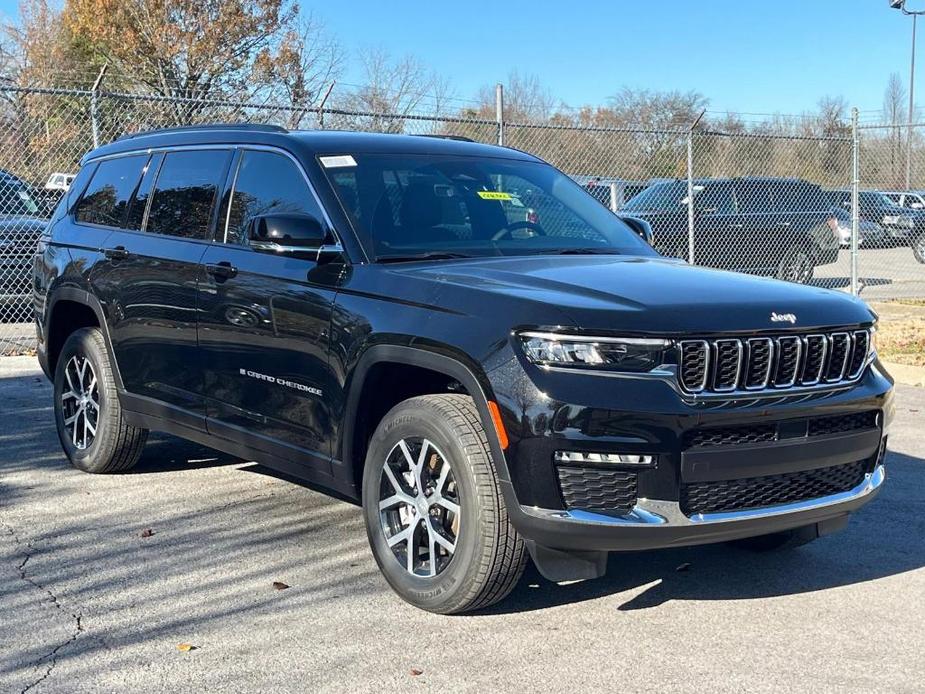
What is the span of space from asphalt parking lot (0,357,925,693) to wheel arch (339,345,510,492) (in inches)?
22.7

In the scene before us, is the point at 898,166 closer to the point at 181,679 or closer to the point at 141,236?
the point at 141,236

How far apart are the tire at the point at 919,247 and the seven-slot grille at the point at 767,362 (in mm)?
20168

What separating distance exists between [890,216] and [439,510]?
21.9 m

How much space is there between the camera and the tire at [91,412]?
6258 mm

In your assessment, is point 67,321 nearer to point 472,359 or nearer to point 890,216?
point 472,359

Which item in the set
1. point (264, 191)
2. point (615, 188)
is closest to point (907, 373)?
point (264, 191)

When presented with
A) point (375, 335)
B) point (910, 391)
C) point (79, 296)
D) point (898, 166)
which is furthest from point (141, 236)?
point (898, 166)

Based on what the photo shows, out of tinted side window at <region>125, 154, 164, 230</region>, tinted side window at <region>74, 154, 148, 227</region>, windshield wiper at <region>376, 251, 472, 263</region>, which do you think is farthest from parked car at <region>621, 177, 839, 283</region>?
windshield wiper at <region>376, 251, 472, 263</region>

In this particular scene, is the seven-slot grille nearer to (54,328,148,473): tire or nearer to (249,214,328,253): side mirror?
(249,214,328,253): side mirror

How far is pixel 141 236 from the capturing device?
19.6ft

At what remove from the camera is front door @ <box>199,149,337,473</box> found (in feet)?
15.4

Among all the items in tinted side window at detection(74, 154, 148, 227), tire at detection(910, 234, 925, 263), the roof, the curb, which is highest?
the roof

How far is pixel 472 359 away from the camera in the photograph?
3.92 metres

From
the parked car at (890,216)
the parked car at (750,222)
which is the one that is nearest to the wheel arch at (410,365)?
the parked car at (750,222)
